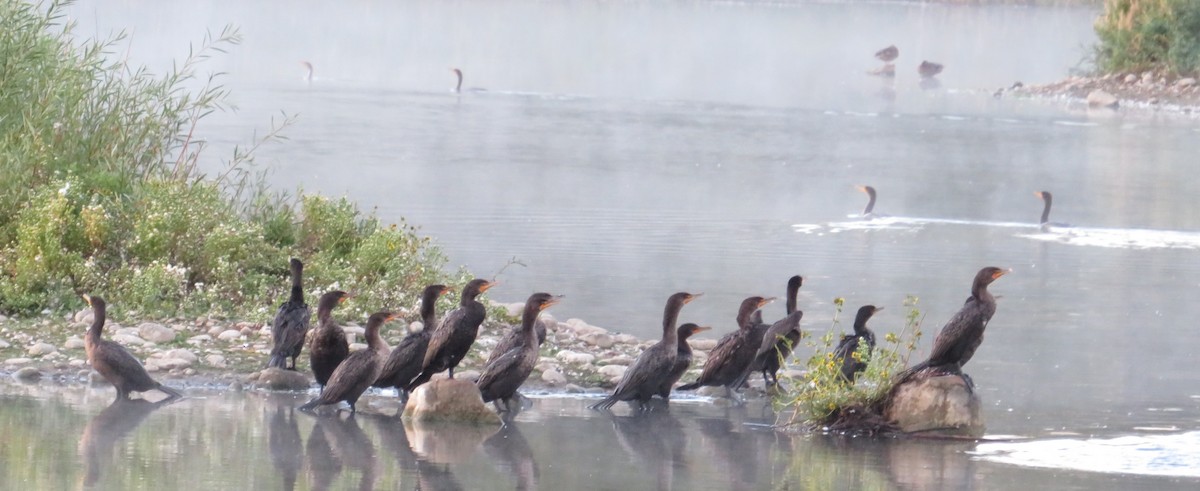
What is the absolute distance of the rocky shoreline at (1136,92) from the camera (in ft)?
115

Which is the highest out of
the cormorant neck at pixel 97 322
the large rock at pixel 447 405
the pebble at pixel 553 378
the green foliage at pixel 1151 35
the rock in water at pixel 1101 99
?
the green foliage at pixel 1151 35

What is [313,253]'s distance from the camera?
38.3 ft

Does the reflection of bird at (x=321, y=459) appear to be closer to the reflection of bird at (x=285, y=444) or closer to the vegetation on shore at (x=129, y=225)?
the reflection of bird at (x=285, y=444)

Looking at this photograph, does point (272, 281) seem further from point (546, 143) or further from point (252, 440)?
point (546, 143)

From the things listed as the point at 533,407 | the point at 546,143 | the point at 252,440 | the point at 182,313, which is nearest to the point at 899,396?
the point at 533,407

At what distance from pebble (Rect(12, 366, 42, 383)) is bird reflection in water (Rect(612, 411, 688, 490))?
316 centimetres

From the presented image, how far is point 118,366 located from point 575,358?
271 cm

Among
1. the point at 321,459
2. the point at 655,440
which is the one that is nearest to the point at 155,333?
the point at 321,459

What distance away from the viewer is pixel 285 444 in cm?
790

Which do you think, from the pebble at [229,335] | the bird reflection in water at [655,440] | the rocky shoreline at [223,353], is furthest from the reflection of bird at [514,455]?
the pebble at [229,335]

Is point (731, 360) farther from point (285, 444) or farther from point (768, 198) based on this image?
point (768, 198)

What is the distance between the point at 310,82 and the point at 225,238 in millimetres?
26070

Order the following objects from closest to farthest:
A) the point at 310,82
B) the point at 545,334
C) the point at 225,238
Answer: the point at 545,334
the point at 225,238
the point at 310,82

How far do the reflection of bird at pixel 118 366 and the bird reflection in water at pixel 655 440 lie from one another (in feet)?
8.07
